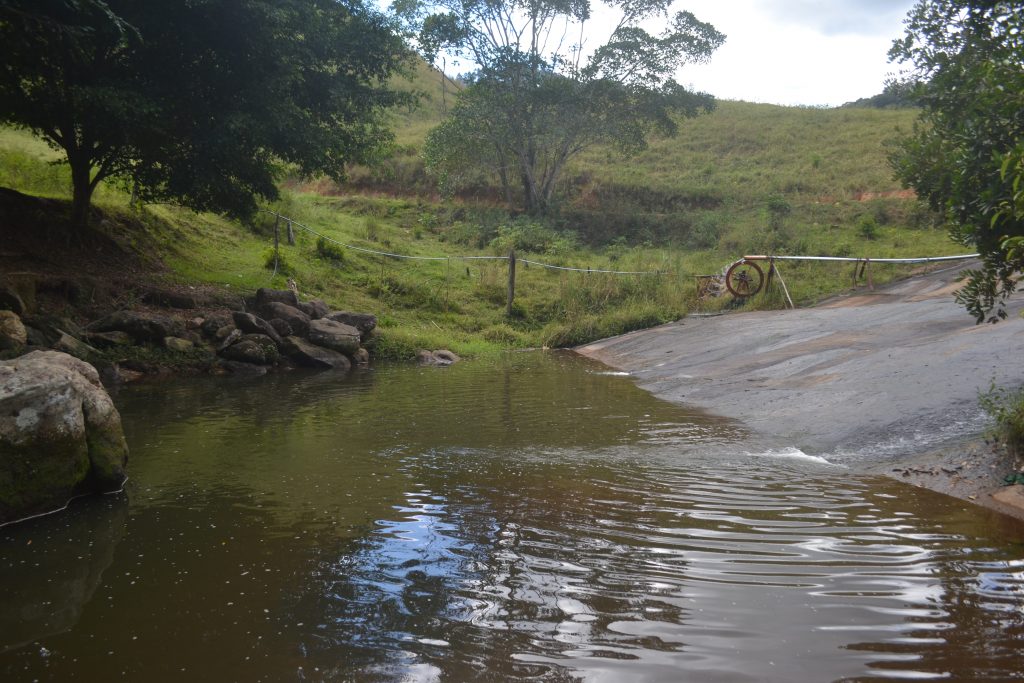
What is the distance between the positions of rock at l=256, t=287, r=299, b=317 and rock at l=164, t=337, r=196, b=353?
208 centimetres

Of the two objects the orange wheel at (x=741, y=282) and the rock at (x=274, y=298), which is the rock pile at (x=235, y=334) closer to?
the rock at (x=274, y=298)

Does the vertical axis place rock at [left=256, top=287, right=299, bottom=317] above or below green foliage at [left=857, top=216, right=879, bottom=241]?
below

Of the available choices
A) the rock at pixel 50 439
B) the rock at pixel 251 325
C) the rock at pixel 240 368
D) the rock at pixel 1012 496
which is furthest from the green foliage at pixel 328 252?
the rock at pixel 1012 496

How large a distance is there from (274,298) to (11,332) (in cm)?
564

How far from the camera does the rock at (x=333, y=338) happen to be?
1480 centimetres

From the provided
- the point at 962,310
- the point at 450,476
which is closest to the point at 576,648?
the point at 450,476

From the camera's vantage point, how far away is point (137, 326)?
43.0 ft

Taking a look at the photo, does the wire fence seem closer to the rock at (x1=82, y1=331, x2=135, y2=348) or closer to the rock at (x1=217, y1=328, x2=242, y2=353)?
the rock at (x1=217, y1=328, x2=242, y2=353)

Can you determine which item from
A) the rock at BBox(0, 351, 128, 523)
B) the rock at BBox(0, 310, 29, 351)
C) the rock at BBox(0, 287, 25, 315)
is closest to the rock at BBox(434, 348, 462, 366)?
the rock at BBox(0, 287, 25, 315)

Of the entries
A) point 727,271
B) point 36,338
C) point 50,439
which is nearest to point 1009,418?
point 50,439

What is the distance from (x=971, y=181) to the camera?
554cm

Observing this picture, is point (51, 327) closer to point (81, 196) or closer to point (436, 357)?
point (81, 196)

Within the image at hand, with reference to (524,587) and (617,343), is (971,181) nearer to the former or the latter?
(524,587)

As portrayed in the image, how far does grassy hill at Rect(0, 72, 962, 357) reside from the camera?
18.4 meters
